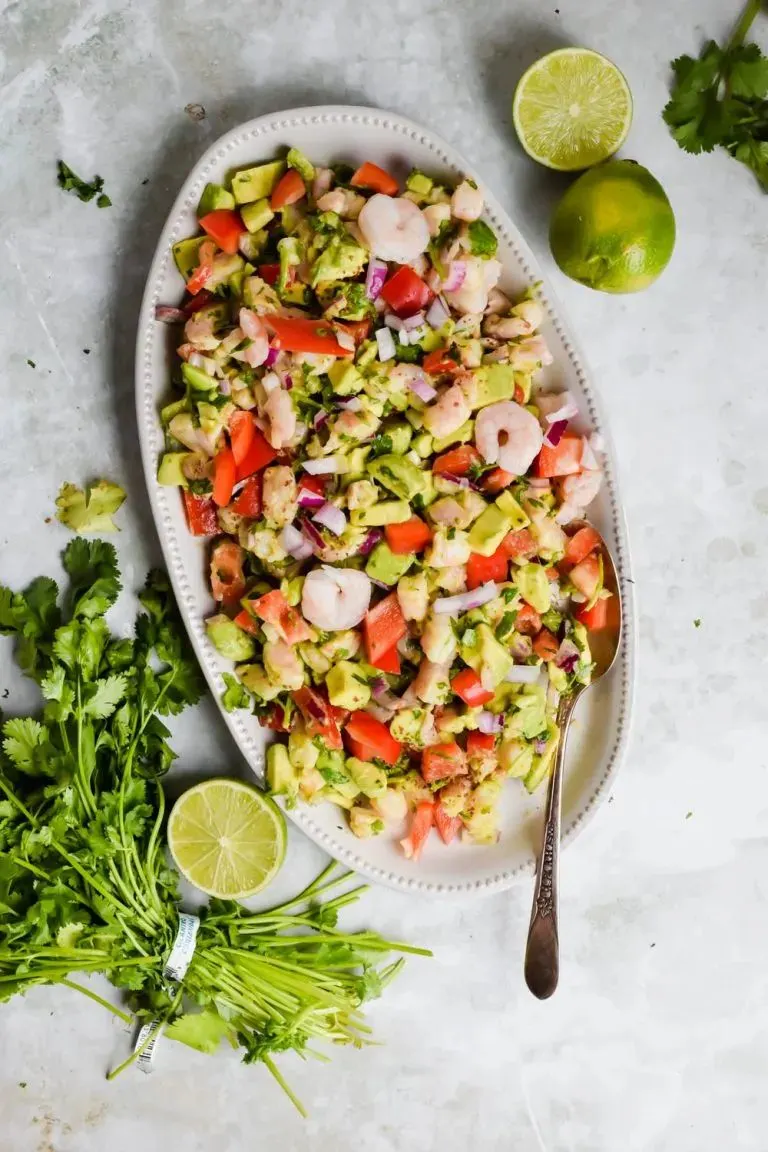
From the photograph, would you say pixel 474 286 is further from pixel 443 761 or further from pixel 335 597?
pixel 443 761

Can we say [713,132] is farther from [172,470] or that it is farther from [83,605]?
[83,605]

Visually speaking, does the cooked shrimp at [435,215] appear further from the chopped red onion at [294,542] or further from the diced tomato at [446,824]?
the diced tomato at [446,824]

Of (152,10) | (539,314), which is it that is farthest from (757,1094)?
(152,10)

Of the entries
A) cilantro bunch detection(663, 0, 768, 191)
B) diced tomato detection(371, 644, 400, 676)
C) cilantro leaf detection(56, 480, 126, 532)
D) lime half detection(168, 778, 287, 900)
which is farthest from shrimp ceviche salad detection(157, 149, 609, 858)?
cilantro bunch detection(663, 0, 768, 191)

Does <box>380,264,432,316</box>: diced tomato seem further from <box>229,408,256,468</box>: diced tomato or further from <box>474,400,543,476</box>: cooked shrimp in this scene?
<box>229,408,256,468</box>: diced tomato

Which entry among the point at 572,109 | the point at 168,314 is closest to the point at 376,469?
the point at 168,314
